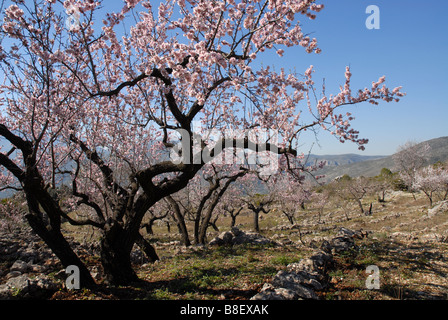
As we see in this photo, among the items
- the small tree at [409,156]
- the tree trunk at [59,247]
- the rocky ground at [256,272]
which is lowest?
the rocky ground at [256,272]

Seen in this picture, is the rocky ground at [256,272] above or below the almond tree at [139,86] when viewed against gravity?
below

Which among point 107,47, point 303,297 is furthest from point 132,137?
point 303,297

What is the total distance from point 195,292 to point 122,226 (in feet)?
8.49

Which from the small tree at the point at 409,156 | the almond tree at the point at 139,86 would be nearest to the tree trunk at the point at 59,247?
the almond tree at the point at 139,86

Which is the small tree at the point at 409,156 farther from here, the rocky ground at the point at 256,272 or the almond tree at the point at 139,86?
the almond tree at the point at 139,86

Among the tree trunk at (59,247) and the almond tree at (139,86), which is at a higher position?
the almond tree at (139,86)

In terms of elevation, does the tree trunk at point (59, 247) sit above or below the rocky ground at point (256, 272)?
above

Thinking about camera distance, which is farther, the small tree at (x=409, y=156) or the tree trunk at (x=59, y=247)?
the small tree at (x=409, y=156)

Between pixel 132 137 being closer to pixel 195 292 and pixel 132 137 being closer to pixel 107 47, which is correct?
pixel 107 47

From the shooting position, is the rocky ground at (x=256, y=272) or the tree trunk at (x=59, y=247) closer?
the rocky ground at (x=256, y=272)

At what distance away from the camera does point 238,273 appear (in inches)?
290

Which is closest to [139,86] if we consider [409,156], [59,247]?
[59,247]

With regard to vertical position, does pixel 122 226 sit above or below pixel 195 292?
above

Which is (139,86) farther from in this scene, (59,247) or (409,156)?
(409,156)
